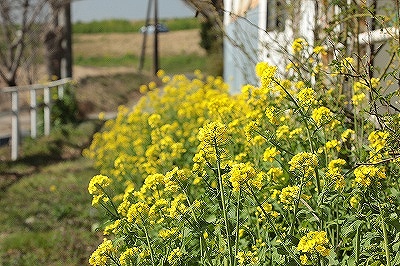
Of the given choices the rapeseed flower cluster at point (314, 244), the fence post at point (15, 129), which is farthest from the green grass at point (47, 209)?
the rapeseed flower cluster at point (314, 244)

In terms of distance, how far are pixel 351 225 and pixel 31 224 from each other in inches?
186

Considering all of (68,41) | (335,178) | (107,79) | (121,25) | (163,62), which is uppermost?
(335,178)

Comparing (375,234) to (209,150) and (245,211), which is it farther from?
(245,211)

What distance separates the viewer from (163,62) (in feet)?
151

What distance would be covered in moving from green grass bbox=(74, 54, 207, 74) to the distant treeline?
34.1 feet

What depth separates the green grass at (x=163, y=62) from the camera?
141ft

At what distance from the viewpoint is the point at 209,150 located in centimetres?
273

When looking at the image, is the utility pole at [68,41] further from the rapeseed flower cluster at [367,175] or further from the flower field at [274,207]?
the rapeseed flower cluster at [367,175]

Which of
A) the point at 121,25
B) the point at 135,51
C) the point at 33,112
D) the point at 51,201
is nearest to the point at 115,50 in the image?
the point at 135,51

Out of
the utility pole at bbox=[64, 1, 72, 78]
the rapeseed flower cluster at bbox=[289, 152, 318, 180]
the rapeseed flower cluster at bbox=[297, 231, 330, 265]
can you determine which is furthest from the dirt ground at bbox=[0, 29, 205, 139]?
the rapeseed flower cluster at bbox=[297, 231, 330, 265]

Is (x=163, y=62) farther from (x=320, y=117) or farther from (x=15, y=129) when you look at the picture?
(x=320, y=117)

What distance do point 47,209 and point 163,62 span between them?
39.0 meters

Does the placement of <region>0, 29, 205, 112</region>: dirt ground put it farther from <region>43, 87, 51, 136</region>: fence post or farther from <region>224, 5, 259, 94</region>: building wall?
<region>43, 87, 51, 136</region>: fence post

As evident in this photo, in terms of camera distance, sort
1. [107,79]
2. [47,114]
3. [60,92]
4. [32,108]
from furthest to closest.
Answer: [107,79] → [60,92] → [47,114] → [32,108]
